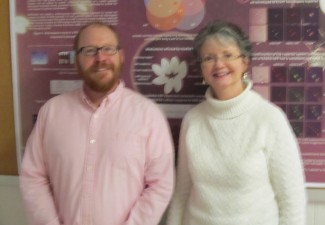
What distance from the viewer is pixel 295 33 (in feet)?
4.71

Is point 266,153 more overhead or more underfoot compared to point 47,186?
more overhead

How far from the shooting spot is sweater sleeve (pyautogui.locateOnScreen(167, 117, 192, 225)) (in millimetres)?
1394

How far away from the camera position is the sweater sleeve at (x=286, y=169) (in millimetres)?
1219

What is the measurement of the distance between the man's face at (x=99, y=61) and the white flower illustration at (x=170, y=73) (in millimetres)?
236

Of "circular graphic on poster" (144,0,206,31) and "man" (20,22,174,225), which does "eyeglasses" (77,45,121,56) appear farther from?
"circular graphic on poster" (144,0,206,31)

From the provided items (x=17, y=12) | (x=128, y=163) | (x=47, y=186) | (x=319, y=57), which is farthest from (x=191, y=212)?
(x=17, y=12)

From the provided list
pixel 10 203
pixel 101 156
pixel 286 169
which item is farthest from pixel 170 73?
pixel 10 203

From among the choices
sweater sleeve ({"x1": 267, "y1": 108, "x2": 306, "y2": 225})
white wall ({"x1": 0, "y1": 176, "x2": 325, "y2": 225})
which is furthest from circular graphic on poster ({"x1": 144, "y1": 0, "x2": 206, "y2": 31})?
white wall ({"x1": 0, "y1": 176, "x2": 325, "y2": 225})

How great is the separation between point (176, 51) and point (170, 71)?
0.29 feet

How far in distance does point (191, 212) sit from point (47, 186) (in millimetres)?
584

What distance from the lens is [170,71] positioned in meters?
1.53

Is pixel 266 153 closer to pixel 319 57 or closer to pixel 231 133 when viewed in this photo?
pixel 231 133

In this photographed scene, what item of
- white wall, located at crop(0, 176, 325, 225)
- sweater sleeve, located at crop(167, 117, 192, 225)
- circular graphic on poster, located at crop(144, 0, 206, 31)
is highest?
circular graphic on poster, located at crop(144, 0, 206, 31)

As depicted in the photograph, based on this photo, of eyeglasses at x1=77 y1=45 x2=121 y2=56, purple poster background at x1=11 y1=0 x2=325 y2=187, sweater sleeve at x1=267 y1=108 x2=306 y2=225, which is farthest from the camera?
purple poster background at x1=11 y1=0 x2=325 y2=187
